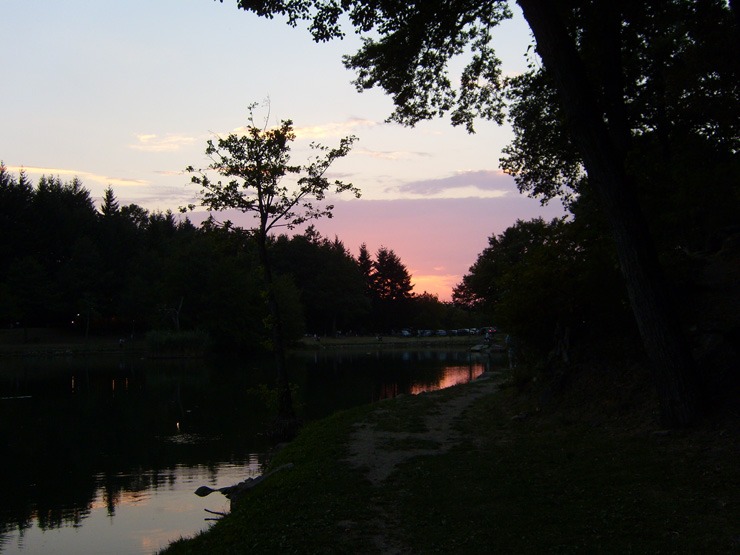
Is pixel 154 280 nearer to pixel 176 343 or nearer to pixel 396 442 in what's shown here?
pixel 176 343

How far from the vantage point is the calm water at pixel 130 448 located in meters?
10.3

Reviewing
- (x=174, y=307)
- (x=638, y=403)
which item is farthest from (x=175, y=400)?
(x=174, y=307)

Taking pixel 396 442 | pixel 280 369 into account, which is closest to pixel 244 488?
pixel 396 442

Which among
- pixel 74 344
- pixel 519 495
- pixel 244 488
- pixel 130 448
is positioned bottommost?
pixel 130 448

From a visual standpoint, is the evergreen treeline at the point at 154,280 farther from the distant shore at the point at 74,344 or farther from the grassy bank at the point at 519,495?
the grassy bank at the point at 519,495

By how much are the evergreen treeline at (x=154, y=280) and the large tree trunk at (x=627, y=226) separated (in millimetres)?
39051

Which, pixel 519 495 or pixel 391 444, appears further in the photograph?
pixel 391 444

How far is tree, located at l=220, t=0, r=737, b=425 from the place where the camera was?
9.23 meters

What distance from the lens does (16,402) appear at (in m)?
25.4

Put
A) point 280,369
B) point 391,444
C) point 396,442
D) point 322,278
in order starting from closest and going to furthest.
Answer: point 391,444 → point 396,442 → point 280,369 → point 322,278

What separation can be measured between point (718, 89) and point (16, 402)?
2703 centimetres

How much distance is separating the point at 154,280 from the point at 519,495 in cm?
7380

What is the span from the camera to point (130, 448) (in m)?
16.5

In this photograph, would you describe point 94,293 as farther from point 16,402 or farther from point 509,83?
point 509,83
